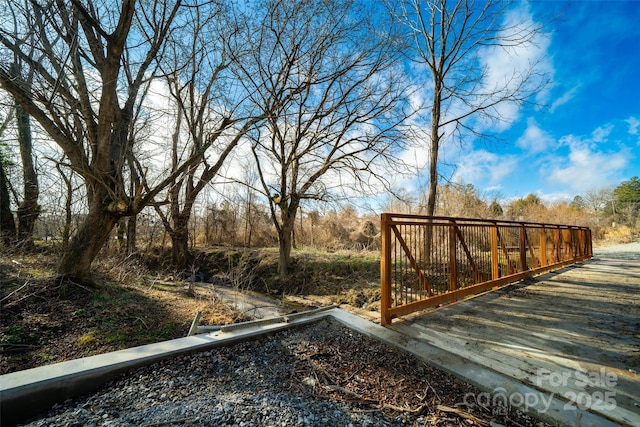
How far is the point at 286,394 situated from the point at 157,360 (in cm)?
113

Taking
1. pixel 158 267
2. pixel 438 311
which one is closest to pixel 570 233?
pixel 438 311

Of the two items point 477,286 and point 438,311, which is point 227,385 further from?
point 477,286

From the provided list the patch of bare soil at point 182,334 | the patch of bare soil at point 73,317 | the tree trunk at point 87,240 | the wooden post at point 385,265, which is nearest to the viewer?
the patch of bare soil at point 182,334

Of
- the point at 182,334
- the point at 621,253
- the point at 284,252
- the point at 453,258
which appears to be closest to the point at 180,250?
the point at 284,252

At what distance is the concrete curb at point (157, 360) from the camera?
154 cm

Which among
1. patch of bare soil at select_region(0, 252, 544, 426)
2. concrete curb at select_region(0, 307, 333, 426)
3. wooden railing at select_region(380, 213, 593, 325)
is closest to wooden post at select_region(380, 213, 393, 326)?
wooden railing at select_region(380, 213, 593, 325)

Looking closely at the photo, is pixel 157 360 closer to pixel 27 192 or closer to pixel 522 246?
pixel 522 246

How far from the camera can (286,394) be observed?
174 centimetres

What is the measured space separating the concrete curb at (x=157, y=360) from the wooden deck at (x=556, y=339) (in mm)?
71

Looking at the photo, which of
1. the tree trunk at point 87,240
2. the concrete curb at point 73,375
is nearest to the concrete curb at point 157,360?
the concrete curb at point 73,375

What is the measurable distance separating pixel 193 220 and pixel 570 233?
47.6 ft

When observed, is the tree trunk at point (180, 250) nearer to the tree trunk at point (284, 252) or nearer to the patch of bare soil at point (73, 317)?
the tree trunk at point (284, 252)

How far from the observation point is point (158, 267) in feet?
33.0

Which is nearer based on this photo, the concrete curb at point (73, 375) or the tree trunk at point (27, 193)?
the concrete curb at point (73, 375)
